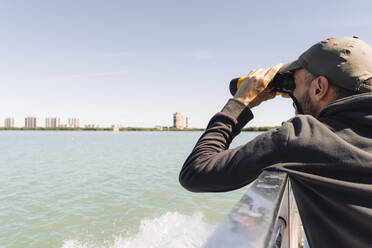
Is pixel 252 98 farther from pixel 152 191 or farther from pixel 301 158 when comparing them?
pixel 152 191

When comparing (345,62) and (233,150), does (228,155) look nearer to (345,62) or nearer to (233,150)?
(233,150)

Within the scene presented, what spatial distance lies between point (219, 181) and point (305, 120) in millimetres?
365

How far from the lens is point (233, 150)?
0.97 m

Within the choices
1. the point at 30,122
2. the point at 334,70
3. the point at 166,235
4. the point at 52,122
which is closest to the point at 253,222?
the point at 334,70

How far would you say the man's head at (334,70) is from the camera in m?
0.98

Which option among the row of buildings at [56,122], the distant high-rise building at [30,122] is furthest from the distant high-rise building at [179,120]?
the distant high-rise building at [30,122]

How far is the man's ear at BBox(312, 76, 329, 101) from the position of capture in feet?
3.43

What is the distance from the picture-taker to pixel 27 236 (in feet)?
19.0

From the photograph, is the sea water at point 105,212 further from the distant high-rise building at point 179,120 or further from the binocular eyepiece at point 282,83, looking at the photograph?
the distant high-rise building at point 179,120

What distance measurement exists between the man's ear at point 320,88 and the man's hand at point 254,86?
0.76ft

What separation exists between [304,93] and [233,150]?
1.48 feet

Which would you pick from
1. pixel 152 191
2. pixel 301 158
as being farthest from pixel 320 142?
pixel 152 191

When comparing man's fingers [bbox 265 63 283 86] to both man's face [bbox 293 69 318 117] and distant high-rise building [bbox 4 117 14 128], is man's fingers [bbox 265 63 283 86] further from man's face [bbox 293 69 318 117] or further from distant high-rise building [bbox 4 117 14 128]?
distant high-rise building [bbox 4 117 14 128]

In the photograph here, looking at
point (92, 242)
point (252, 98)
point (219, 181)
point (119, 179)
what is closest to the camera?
point (219, 181)
